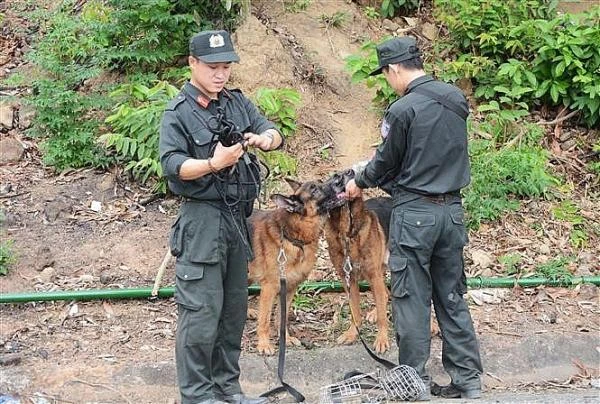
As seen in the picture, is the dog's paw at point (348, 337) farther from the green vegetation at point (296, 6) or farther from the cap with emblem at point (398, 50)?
the green vegetation at point (296, 6)

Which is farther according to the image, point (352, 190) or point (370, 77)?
point (370, 77)

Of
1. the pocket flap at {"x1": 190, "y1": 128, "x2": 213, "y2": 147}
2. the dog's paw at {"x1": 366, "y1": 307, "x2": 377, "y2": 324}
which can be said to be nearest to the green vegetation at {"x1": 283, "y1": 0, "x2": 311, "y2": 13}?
the dog's paw at {"x1": 366, "y1": 307, "x2": 377, "y2": 324}

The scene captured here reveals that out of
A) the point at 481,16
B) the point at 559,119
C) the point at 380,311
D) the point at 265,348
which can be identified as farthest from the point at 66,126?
the point at 559,119

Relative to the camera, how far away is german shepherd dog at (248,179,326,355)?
6801 mm

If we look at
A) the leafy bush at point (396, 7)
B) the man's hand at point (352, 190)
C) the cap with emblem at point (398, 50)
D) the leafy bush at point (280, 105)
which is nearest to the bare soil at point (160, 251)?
the leafy bush at point (280, 105)

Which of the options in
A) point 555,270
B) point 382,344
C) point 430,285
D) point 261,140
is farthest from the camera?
point 555,270

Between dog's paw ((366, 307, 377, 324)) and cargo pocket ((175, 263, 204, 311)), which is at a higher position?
cargo pocket ((175, 263, 204, 311))

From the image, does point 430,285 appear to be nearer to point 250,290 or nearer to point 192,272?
point 192,272

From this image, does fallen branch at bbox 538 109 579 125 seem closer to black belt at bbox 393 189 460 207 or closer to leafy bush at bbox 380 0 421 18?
leafy bush at bbox 380 0 421 18

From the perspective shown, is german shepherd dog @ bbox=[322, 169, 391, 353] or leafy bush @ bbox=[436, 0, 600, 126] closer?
german shepherd dog @ bbox=[322, 169, 391, 353]

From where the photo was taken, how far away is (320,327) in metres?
7.54

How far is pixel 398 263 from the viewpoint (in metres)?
5.95

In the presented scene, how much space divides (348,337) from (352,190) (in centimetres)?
144

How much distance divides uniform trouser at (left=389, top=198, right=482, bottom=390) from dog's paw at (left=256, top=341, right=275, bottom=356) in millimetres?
1336
